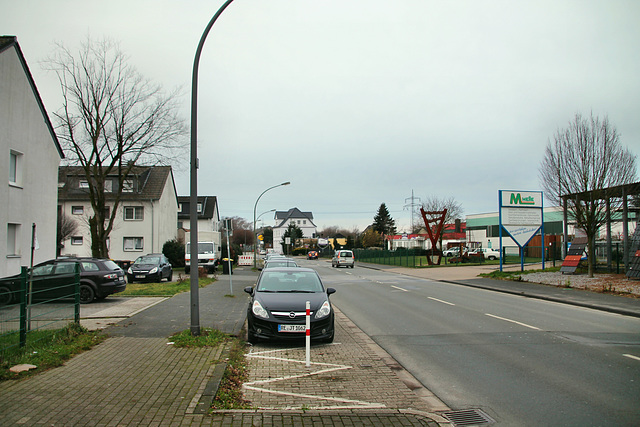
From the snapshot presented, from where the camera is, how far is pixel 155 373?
245 inches

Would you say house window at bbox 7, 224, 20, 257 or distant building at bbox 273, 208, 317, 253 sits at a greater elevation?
distant building at bbox 273, 208, 317, 253

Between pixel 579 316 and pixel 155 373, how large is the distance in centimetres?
1086

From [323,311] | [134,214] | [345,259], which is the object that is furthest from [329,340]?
→ [134,214]

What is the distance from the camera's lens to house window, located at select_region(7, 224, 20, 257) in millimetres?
19328

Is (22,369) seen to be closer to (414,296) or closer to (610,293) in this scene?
(414,296)

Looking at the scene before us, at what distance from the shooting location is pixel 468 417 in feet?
16.4

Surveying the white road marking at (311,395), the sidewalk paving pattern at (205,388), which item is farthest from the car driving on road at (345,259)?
the white road marking at (311,395)

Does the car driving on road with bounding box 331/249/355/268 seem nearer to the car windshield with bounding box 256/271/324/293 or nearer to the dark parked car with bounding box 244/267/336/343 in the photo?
the car windshield with bounding box 256/271/324/293

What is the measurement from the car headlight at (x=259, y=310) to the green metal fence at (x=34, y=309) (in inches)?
132

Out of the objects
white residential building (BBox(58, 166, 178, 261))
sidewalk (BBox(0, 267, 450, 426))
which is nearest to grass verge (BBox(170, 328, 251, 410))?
sidewalk (BBox(0, 267, 450, 426))

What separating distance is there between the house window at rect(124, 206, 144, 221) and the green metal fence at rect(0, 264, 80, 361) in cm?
3749

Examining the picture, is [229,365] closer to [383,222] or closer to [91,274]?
[91,274]

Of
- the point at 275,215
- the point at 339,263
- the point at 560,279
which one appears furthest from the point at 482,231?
the point at 275,215

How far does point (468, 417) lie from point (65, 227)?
43.9 m
